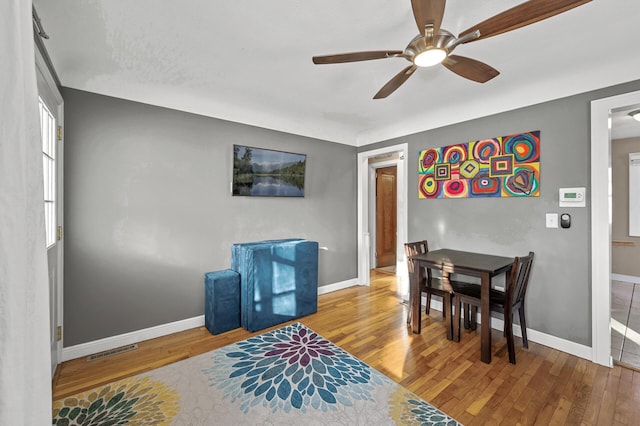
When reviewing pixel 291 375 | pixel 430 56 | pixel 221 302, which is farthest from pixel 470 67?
pixel 221 302

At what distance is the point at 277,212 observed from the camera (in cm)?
367

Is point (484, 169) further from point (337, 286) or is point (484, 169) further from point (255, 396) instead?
point (255, 396)

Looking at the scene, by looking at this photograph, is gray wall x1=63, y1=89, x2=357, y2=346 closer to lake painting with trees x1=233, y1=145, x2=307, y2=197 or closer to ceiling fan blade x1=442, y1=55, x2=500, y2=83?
lake painting with trees x1=233, y1=145, x2=307, y2=197

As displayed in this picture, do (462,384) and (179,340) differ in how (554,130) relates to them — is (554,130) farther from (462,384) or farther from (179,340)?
(179,340)

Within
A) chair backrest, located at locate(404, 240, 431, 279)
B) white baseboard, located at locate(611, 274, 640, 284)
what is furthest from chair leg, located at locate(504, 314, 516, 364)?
white baseboard, located at locate(611, 274, 640, 284)

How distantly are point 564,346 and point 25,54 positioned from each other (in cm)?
385

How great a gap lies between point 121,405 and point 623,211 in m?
7.05

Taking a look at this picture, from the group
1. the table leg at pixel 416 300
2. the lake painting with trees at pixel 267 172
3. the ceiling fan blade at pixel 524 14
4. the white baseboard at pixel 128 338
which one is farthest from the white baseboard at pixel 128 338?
the ceiling fan blade at pixel 524 14

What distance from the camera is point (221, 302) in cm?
288

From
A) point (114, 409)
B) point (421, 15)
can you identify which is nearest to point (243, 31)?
point (421, 15)

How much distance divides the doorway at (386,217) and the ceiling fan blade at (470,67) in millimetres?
3813

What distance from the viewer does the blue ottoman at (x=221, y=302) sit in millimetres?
2855

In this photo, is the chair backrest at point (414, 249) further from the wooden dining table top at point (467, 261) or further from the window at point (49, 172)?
the window at point (49, 172)

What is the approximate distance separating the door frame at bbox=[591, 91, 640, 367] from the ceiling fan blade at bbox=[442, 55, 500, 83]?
123 centimetres
